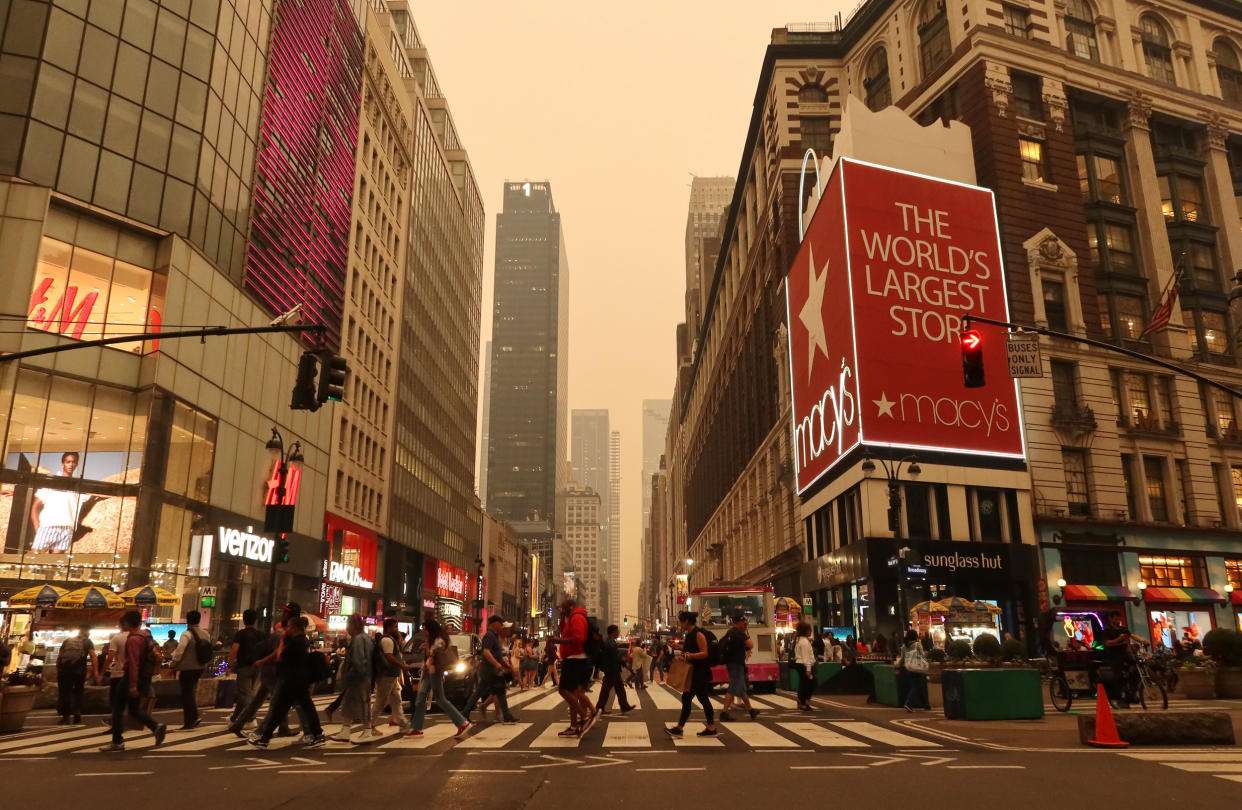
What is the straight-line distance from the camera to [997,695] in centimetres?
1602

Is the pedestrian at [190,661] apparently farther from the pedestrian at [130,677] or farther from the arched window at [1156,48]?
the arched window at [1156,48]

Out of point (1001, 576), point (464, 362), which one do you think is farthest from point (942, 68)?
point (464, 362)

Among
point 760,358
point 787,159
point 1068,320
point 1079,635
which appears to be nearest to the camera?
point 1079,635

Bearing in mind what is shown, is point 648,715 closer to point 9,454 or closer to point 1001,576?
point 9,454

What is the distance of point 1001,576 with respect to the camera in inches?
1547

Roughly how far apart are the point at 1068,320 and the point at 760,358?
2439 centimetres

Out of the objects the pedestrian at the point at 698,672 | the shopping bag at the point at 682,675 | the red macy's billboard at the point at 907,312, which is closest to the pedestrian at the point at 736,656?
the shopping bag at the point at 682,675

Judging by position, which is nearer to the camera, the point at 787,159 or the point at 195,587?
the point at 195,587

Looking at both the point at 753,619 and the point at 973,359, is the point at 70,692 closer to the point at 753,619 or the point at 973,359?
the point at 973,359

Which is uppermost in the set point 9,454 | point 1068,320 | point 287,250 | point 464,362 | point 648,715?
point 464,362

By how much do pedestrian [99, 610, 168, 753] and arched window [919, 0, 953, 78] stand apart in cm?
4935

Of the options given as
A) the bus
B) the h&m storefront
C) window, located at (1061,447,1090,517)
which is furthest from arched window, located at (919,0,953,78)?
the bus

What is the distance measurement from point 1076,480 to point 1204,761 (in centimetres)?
3516

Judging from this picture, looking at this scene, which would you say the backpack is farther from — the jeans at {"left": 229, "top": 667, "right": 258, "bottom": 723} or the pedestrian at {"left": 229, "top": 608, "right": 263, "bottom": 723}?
the jeans at {"left": 229, "top": 667, "right": 258, "bottom": 723}
